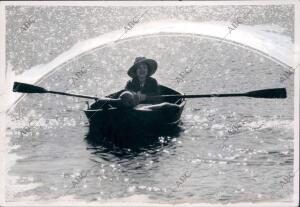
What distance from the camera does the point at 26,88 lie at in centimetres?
252

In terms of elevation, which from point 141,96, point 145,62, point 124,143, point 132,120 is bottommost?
point 124,143

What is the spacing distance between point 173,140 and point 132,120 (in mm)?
247

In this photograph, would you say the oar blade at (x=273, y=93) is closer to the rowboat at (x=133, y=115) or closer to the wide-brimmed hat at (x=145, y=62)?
the rowboat at (x=133, y=115)

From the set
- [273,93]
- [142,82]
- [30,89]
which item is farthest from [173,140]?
[30,89]

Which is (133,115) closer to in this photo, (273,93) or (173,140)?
(173,140)

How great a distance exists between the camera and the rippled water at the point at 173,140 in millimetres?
2461

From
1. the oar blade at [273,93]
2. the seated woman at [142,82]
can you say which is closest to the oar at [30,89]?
the seated woman at [142,82]

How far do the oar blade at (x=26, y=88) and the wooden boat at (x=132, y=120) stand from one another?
270 millimetres

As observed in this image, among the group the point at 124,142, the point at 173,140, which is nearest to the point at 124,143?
the point at 124,142

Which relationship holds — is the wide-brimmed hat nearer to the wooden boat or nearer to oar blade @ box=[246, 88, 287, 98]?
the wooden boat

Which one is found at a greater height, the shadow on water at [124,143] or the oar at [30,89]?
the oar at [30,89]

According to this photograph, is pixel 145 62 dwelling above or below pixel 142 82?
above

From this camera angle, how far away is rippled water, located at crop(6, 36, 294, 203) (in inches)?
96.9

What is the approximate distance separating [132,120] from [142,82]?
8.4 inches
